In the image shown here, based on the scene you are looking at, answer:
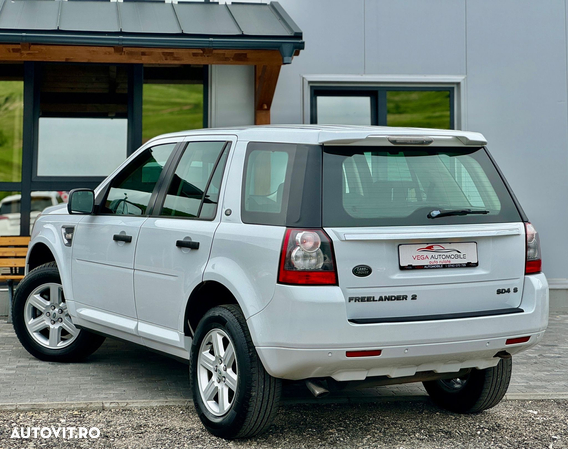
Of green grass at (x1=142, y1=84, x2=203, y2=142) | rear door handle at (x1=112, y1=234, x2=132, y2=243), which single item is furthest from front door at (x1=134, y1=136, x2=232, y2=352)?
green grass at (x1=142, y1=84, x2=203, y2=142)

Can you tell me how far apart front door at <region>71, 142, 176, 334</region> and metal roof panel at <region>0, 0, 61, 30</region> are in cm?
314

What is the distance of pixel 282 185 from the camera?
13.4ft

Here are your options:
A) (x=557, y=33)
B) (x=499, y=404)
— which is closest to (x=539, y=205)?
(x=557, y=33)

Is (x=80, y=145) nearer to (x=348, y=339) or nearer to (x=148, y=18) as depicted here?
(x=148, y=18)

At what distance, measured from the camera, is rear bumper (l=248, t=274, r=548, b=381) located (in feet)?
12.5

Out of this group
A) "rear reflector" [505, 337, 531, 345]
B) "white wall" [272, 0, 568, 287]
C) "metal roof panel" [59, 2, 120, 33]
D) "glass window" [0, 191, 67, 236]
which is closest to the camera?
"rear reflector" [505, 337, 531, 345]

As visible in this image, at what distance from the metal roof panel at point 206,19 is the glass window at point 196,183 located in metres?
3.70

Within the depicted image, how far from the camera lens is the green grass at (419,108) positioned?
1013cm

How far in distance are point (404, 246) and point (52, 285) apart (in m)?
3.38

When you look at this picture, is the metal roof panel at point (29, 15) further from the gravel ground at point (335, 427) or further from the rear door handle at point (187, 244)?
the gravel ground at point (335, 427)

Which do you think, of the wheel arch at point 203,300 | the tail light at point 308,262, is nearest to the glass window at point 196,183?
the wheel arch at point 203,300

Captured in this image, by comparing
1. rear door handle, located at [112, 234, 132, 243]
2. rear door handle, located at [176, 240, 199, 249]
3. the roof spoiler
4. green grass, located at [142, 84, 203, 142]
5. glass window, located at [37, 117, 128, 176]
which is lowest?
rear door handle, located at [176, 240, 199, 249]

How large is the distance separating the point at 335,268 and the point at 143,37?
502 cm

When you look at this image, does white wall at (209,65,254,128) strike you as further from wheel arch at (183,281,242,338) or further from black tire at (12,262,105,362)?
wheel arch at (183,281,242,338)
